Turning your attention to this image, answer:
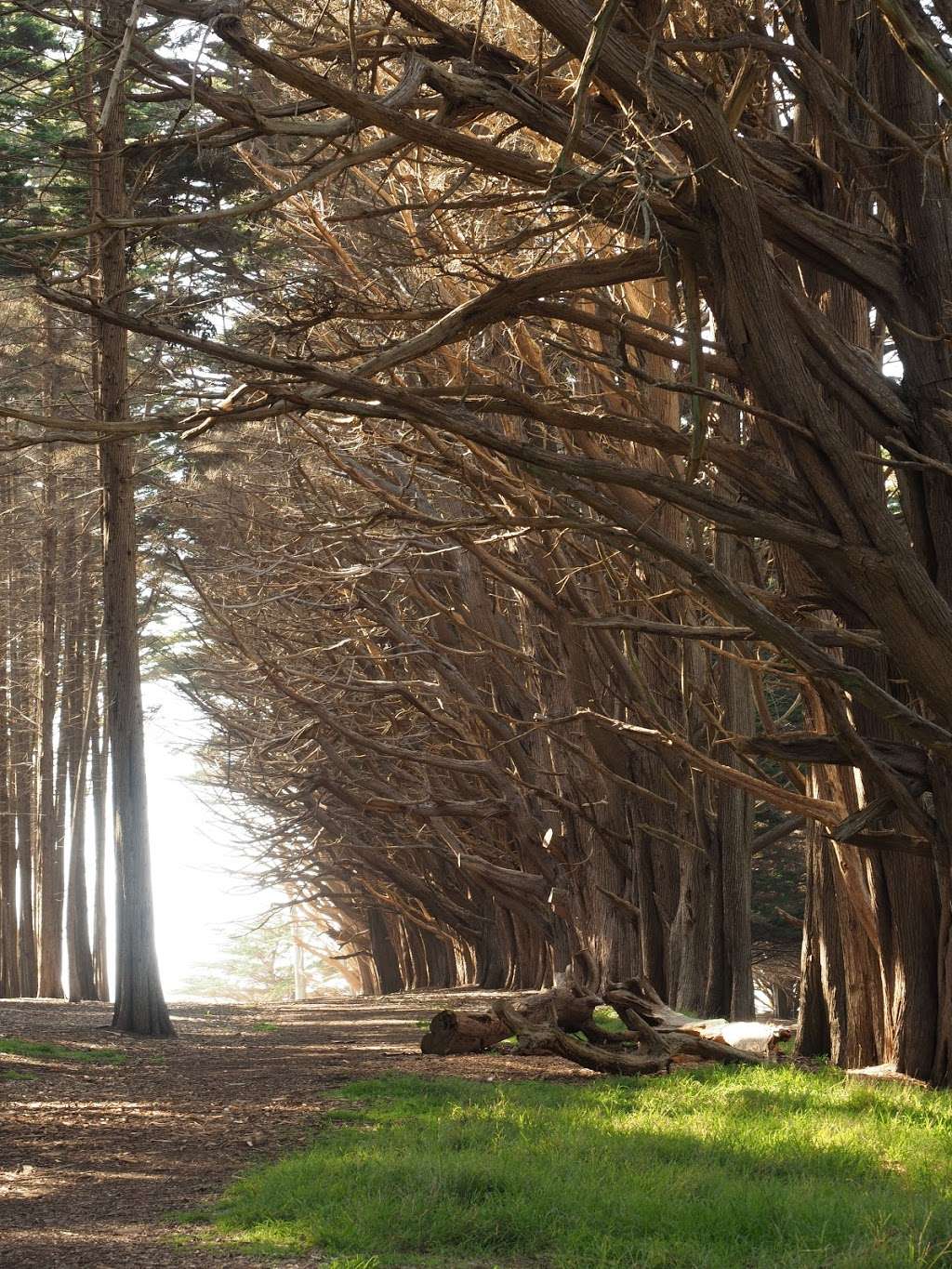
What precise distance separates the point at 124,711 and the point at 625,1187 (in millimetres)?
11613

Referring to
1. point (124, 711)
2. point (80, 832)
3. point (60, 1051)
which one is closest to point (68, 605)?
point (80, 832)

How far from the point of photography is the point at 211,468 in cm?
2414

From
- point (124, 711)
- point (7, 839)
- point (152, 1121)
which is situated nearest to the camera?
point (152, 1121)

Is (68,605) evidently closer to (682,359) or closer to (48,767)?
(48,767)

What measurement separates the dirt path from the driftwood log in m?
0.25

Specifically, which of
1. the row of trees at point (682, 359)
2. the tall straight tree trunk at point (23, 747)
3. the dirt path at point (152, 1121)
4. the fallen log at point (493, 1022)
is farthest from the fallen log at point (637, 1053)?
the tall straight tree trunk at point (23, 747)

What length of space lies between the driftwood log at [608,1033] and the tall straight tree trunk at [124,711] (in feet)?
17.5

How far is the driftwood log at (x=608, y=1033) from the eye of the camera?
9672mm

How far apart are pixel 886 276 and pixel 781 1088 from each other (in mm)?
4853

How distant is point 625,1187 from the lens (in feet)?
17.8

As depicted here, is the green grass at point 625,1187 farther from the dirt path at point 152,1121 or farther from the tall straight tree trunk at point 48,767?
the tall straight tree trunk at point 48,767

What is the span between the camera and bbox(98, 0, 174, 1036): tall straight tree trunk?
609 inches

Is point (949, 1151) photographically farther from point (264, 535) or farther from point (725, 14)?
point (264, 535)

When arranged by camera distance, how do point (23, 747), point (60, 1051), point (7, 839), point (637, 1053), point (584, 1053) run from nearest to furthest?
point (584, 1053), point (637, 1053), point (60, 1051), point (7, 839), point (23, 747)
